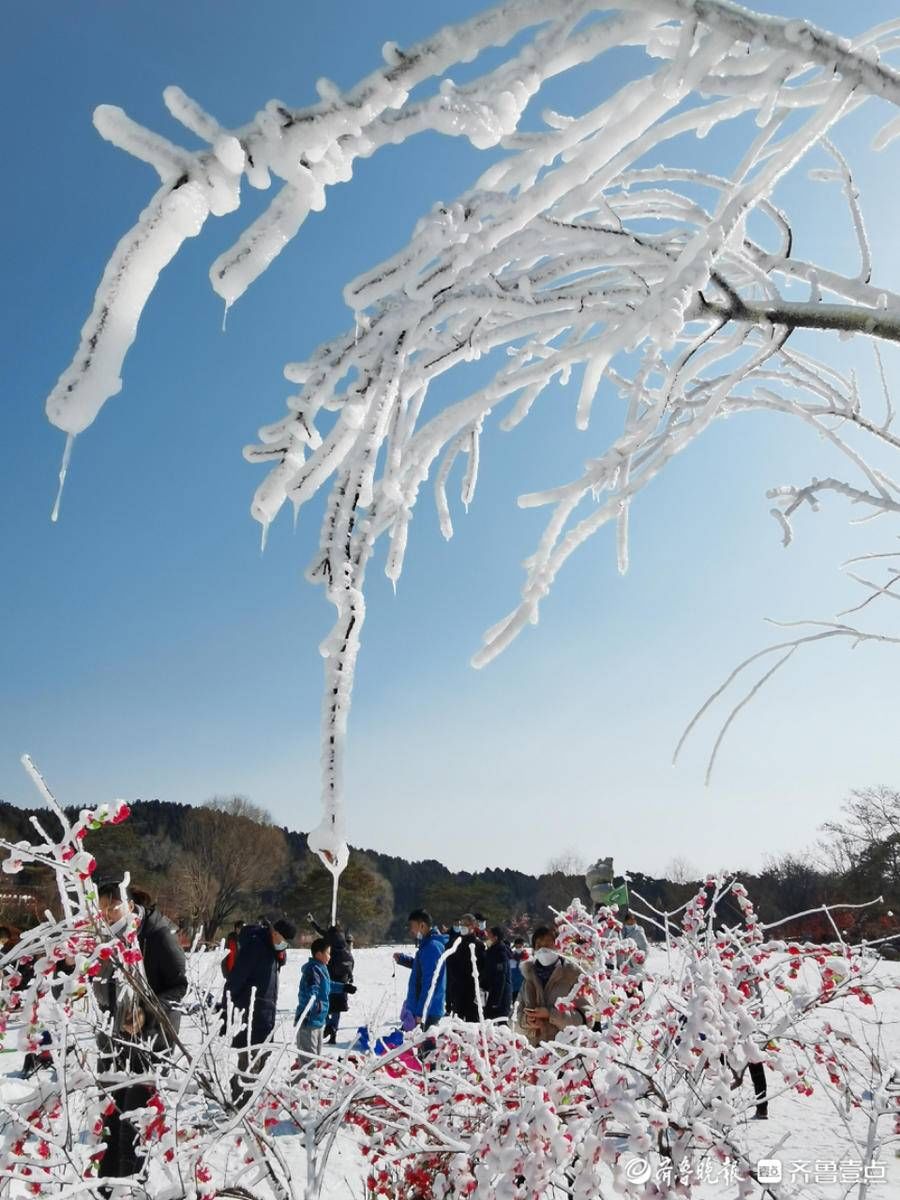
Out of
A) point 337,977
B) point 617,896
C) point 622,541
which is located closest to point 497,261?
point 622,541

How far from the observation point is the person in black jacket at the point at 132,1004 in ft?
9.94

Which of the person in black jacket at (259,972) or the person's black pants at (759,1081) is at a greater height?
the person in black jacket at (259,972)

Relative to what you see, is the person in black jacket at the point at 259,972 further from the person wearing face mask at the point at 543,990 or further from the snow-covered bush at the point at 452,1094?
the snow-covered bush at the point at 452,1094

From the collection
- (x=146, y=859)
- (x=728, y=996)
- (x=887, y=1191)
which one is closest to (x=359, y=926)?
(x=146, y=859)

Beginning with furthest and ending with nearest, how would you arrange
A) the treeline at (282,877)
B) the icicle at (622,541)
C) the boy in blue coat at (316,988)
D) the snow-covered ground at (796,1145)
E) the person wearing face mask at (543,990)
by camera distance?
the treeline at (282,877) → the boy in blue coat at (316,988) → the person wearing face mask at (543,990) → the snow-covered ground at (796,1145) → the icicle at (622,541)

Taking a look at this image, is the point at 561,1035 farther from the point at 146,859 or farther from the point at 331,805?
the point at 146,859

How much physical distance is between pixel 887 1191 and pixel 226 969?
5.49 m

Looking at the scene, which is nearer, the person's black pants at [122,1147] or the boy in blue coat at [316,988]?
the person's black pants at [122,1147]

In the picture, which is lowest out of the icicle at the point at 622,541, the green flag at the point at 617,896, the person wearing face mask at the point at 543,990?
the person wearing face mask at the point at 543,990

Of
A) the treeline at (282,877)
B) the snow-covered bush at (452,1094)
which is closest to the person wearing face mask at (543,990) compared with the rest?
the snow-covered bush at (452,1094)

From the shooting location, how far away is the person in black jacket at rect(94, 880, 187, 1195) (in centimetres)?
303

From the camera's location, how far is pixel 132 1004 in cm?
353

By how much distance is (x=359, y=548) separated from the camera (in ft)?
3.74

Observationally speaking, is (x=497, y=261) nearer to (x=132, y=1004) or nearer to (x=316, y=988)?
(x=132, y=1004)
